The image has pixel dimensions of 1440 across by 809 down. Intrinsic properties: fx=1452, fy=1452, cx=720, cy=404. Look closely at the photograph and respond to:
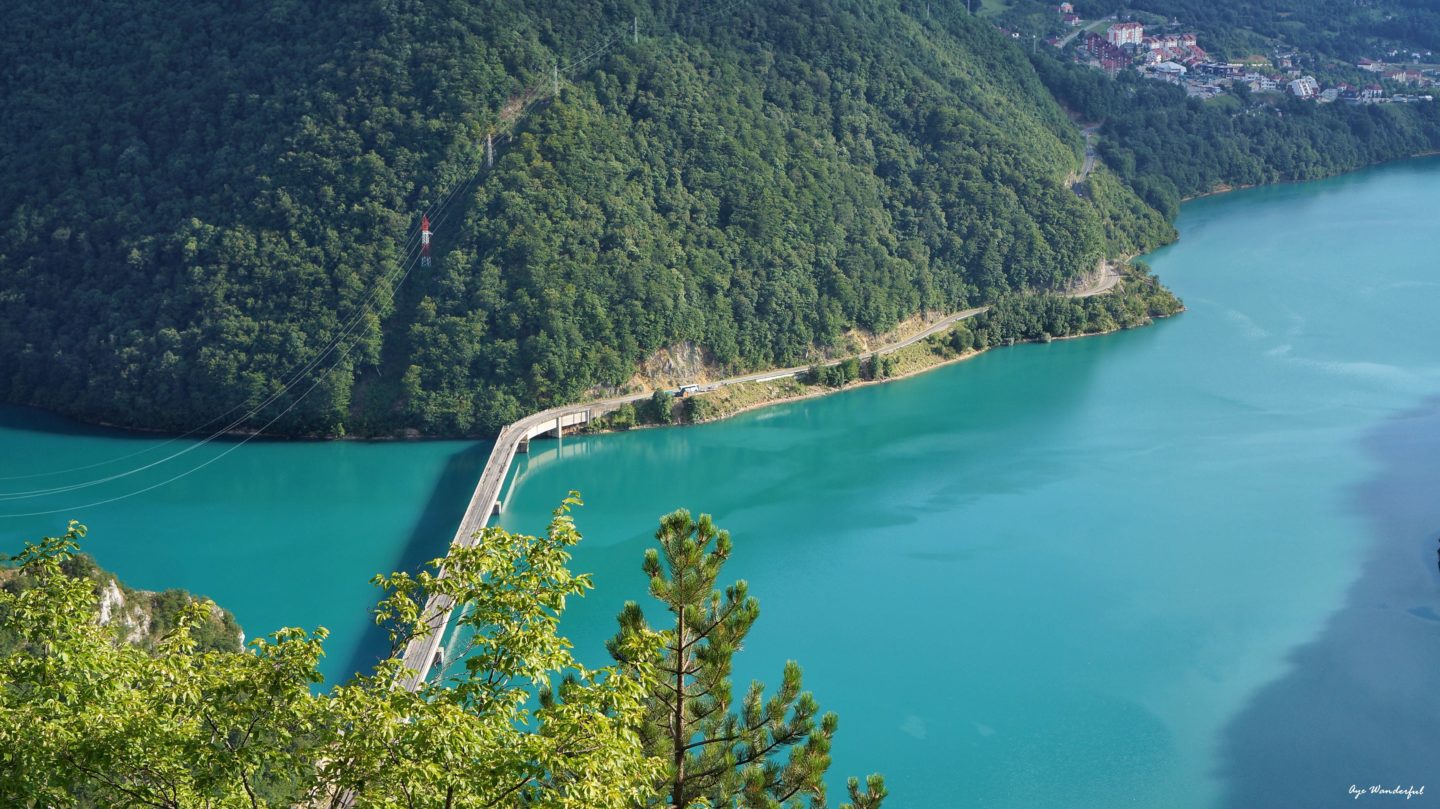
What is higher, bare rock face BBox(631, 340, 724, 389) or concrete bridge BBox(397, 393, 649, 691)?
bare rock face BBox(631, 340, 724, 389)

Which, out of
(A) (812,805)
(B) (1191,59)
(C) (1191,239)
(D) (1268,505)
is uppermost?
(B) (1191,59)

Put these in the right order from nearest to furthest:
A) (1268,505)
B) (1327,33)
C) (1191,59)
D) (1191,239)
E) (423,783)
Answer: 1. (423,783)
2. (1268,505)
3. (1191,239)
4. (1191,59)
5. (1327,33)

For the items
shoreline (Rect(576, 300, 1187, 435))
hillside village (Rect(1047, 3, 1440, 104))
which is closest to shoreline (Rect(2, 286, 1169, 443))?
shoreline (Rect(576, 300, 1187, 435))

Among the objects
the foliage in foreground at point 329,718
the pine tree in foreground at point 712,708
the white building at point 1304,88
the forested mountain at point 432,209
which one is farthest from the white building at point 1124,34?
the foliage in foreground at point 329,718

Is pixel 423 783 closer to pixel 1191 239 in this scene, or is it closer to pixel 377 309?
pixel 377 309

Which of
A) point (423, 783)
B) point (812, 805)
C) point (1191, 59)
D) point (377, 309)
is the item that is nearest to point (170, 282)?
point (377, 309)
